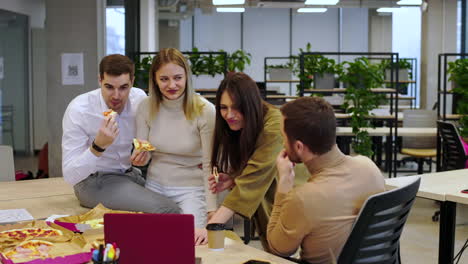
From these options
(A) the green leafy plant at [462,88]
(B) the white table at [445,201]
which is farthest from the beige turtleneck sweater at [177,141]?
(A) the green leafy plant at [462,88]

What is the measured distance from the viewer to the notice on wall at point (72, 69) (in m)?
5.32

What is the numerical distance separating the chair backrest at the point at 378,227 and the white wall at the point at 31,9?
5.60 m

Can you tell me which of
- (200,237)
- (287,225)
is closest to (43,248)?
(200,237)

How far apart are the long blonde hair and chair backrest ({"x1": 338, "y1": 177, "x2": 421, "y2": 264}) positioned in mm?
1337

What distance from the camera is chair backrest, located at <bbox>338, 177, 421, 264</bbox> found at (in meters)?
1.82

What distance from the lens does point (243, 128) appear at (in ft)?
8.48

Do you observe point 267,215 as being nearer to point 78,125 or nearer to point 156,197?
point 156,197

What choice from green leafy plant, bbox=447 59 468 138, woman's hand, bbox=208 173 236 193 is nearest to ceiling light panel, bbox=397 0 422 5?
green leafy plant, bbox=447 59 468 138

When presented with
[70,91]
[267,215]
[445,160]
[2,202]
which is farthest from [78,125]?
[445,160]

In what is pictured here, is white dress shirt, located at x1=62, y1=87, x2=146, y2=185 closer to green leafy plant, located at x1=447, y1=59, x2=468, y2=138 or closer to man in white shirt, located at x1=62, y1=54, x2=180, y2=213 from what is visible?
man in white shirt, located at x1=62, y1=54, x2=180, y2=213

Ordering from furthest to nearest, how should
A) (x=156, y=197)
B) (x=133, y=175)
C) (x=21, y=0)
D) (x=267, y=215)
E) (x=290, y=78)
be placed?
1. (x=290, y=78)
2. (x=21, y=0)
3. (x=133, y=175)
4. (x=156, y=197)
5. (x=267, y=215)

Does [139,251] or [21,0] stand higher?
[21,0]

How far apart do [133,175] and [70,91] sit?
2.36 m

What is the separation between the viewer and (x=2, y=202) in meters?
2.97
